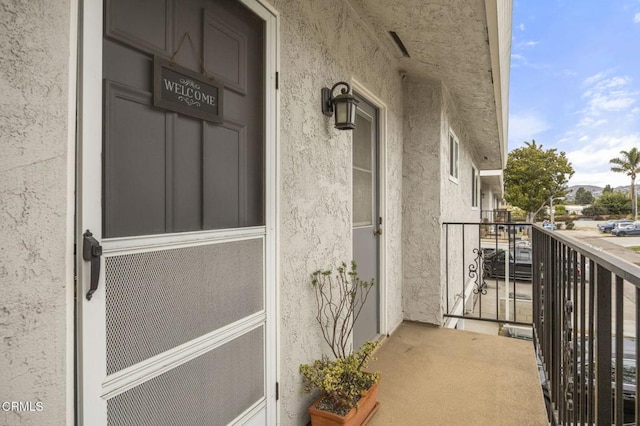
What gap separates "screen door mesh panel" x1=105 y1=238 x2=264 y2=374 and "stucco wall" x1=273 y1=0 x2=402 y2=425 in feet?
1.07

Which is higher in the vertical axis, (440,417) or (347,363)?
(347,363)

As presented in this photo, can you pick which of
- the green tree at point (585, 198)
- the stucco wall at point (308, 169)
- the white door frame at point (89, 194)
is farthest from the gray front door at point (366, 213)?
the green tree at point (585, 198)

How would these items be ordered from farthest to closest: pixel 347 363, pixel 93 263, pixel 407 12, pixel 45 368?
pixel 407 12 < pixel 347 363 < pixel 93 263 < pixel 45 368

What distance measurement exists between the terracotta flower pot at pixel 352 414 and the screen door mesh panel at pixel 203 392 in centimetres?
42

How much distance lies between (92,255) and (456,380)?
267cm

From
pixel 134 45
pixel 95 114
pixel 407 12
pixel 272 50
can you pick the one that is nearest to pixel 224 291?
pixel 95 114

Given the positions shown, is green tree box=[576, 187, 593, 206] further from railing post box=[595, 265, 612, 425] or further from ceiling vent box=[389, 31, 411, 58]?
railing post box=[595, 265, 612, 425]

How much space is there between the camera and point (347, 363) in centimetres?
204

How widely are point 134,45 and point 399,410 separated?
8.10 ft

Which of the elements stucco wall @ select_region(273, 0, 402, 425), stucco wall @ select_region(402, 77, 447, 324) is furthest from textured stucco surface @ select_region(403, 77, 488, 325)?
stucco wall @ select_region(273, 0, 402, 425)

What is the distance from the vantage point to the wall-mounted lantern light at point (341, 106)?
7.34ft

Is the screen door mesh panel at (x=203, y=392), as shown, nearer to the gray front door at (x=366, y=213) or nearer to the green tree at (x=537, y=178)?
the gray front door at (x=366, y=213)

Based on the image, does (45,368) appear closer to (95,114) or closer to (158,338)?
(158,338)

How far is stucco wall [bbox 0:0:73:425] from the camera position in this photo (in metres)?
0.79
